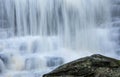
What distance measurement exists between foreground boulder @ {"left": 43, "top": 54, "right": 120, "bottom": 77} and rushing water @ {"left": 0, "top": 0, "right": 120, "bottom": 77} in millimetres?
10098

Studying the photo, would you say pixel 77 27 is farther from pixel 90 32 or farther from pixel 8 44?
pixel 8 44

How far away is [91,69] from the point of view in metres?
4.67

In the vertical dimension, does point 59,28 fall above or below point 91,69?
below

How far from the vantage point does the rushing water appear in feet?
51.6

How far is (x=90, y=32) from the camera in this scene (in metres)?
17.1

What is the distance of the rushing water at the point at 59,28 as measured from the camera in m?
15.7

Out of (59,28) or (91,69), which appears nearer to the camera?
(91,69)

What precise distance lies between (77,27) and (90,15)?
3.10 feet

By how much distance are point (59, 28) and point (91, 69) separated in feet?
39.1

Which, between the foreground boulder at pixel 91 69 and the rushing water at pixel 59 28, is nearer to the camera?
the foreground boulder at pixel 91 69

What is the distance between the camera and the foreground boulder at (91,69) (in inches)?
180

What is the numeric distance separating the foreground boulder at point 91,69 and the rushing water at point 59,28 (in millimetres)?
10098

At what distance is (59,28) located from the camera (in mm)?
16562

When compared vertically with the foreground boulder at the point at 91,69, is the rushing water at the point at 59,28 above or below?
below
